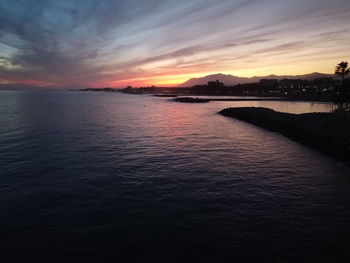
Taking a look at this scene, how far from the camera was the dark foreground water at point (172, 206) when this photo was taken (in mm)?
13289

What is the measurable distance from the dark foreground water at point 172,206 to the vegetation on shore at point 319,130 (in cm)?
309

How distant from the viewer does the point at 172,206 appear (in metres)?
18.4

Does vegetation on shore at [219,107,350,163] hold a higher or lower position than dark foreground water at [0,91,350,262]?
higher

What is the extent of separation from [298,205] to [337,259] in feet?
20.3

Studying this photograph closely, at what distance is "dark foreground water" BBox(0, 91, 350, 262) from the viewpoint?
523 inches

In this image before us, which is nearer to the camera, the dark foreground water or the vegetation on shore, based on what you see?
the dark foreground water

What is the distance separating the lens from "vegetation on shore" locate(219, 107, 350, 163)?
34.2 metres

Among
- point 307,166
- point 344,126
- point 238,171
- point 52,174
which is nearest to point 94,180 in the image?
point 52,174

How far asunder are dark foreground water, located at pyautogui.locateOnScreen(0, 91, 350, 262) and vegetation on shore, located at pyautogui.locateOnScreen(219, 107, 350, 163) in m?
3.09

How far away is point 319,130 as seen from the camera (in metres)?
43.1

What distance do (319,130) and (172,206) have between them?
115 ft

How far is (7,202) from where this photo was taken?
19.0 metres

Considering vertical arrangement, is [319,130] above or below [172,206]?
above

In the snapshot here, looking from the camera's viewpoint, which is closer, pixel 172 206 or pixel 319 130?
pixel 172 206
